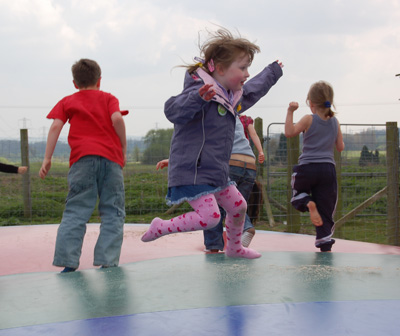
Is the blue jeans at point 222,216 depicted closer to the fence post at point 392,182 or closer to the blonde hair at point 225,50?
the blonde hair at point 225,50

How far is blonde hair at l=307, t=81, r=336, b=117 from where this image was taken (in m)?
4.22

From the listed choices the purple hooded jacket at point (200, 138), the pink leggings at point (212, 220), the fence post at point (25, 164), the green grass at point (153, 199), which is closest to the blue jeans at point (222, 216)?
the pink leggings at point (212, 220)

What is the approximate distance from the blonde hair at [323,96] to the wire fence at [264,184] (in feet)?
10.5

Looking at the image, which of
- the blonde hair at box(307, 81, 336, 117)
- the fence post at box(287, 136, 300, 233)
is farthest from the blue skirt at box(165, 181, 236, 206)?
the fence post at box(287, 136, 300, 233)

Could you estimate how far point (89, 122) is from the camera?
3572mm

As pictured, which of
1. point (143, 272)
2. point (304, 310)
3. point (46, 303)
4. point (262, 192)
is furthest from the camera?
point (262, 192)

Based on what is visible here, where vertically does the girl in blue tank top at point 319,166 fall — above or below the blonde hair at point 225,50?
below

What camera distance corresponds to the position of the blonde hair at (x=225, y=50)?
3217mm

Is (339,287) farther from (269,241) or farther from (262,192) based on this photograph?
(262,192)

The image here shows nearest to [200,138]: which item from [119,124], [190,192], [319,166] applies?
[190,192]

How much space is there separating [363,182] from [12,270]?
6.33 metres

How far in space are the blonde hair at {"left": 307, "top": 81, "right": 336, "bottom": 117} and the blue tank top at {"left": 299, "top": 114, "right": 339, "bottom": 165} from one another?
0.33 ft

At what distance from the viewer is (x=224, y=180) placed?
A: 3186 millimetres

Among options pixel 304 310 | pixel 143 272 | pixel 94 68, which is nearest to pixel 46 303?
pixel 143 272
